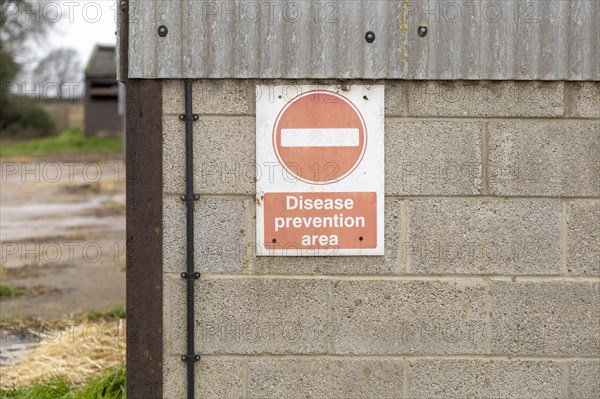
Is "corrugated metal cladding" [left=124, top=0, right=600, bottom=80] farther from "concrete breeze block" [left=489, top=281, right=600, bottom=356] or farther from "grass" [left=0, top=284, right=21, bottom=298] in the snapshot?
"grass" [left=0, top=284, right=21, bottom=298]

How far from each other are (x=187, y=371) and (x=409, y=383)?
1.09 metres

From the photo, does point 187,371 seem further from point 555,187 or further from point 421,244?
point 555,187

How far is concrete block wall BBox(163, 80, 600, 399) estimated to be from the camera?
4.52 meters

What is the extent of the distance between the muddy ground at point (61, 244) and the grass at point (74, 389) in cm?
264

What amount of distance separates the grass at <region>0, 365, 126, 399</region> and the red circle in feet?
7.02

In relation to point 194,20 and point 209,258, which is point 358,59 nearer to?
point 194,20

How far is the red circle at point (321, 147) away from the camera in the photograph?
4.50 m

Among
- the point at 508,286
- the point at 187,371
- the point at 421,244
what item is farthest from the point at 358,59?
the point at 187,371

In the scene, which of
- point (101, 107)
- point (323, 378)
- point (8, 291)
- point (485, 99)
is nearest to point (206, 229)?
point (323, 378)

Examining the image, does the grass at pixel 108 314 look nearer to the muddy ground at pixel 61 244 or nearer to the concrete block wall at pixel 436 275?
the muddy ground at pixel 61 244

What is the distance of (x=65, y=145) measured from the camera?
37.7m

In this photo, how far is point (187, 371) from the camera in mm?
4516

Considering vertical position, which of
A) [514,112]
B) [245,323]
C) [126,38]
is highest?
[126,38]

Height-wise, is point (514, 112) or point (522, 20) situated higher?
point (522, 20)
